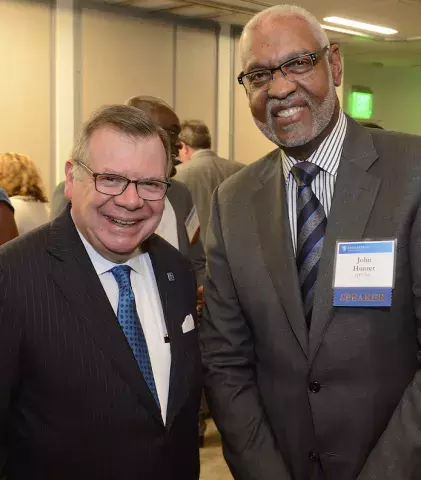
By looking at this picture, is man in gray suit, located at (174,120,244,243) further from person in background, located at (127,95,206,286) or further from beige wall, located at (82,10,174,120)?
beige wall, located at (82,10,174,120)

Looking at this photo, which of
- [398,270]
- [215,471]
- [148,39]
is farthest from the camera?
[148,39]

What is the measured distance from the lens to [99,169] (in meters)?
1.61

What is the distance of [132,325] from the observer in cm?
168

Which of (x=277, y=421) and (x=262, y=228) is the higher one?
(x=262, y=228)

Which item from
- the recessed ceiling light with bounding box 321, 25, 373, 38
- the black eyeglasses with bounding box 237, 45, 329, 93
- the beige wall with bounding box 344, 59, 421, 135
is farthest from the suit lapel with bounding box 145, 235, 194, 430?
the beige wall with bounding box 344, 59, 421, 135

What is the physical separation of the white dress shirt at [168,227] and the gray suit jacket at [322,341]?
3.19 ft

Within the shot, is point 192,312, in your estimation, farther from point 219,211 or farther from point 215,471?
point 215,471

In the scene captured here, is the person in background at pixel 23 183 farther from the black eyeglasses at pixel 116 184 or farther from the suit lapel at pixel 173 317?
the black eyeglasses at pixel 116 184

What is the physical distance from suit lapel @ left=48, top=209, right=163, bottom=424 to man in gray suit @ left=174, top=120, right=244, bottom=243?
2696mm

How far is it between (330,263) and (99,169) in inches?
23.8

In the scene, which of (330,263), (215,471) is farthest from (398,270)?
(215,471)

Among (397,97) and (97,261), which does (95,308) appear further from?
(397,97)

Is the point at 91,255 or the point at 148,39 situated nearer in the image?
the point at 91,255

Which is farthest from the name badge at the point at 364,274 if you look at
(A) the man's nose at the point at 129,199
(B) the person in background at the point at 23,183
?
(B) the person in background at the point at 23,183
